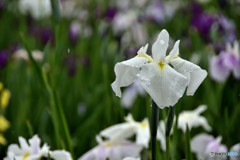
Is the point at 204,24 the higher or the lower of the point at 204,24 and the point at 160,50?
the lower

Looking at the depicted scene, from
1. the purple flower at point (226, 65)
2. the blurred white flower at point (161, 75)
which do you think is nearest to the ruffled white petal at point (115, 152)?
the blurred white flower at point (161, 75)

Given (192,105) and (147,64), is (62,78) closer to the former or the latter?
(192,105)

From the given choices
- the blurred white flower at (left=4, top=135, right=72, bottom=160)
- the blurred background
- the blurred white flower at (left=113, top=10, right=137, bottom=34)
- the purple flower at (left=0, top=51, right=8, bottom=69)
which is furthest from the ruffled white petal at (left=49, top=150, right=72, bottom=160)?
the blurred white flower at (left=113, top=10, right=137, bottom=34)

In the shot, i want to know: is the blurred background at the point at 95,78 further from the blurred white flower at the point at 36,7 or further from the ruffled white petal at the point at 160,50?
the ruffled white petal at the point at 160,50

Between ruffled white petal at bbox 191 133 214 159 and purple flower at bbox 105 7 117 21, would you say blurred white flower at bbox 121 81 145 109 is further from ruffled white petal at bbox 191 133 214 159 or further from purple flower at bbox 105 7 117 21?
purple flower at bbox 105 7 117 21

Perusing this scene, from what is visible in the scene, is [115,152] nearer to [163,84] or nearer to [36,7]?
[163,84]

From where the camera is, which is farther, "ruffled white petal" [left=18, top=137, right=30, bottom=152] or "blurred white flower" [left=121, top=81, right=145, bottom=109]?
"blurred white flower" [left=121, top=81, right=145, bottom=109]

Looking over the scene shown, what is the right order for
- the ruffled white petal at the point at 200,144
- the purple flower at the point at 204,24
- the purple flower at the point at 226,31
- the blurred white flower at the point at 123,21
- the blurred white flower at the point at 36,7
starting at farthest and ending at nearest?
the blurred white flower at the point at 36,7 → the blurred white flower at the point at 123,21 → the purple flower at the point at 204,24 → the purple flower at the point at 226,31 → the ruffled white petal at the point at 200,144

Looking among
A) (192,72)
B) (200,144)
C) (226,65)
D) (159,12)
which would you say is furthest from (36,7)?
(192,72)
